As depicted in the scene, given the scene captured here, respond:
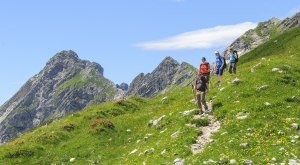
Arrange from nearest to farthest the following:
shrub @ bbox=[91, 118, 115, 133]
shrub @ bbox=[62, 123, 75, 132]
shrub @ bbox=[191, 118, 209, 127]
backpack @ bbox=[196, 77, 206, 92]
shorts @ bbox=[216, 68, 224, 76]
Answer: shrub @ bbox=[191, 118, 209, 127]
backpack @ bbox=[196, 77, 206, 92]
shrub @ bbox=[91, 118, 115, 133]
shrub @ bbox=[62, 123, 75, 132]
shorts @ bbox=[216, 68, 224, 76]

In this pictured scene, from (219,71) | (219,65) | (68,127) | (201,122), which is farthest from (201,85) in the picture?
(68,127)

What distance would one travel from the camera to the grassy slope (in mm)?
21875

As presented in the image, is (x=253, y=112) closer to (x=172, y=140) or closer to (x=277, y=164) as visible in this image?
(x=172, y=140)

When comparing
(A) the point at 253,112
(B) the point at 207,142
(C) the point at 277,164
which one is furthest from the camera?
(A) the point at 253,112

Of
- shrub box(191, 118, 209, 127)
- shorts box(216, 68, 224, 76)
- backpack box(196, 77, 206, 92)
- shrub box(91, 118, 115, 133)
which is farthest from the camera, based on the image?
shorts box(216, 68, 224, 76)

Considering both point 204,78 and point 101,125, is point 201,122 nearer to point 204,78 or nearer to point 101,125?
point 204,78

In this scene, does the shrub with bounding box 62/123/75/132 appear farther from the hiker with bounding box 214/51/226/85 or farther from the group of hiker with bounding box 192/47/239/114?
the hiker with bounding box 214/51/226/85

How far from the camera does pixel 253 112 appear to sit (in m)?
26.3

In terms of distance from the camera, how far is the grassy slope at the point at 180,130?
71.8 feet

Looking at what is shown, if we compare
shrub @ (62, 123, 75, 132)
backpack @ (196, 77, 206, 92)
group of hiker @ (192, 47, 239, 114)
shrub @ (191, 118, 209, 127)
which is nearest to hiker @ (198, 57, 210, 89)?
group of hiker @ (192, 47, 239, 114)

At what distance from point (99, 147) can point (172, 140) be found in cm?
926

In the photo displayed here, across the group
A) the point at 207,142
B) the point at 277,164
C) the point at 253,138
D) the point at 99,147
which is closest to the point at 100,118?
the point at 99,147

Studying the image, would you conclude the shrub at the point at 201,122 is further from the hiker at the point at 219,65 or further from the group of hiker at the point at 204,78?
the hiker at the point at 219,65

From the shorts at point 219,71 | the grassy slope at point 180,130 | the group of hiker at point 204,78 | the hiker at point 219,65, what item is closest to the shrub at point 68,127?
the grassy slope at point 180,130
